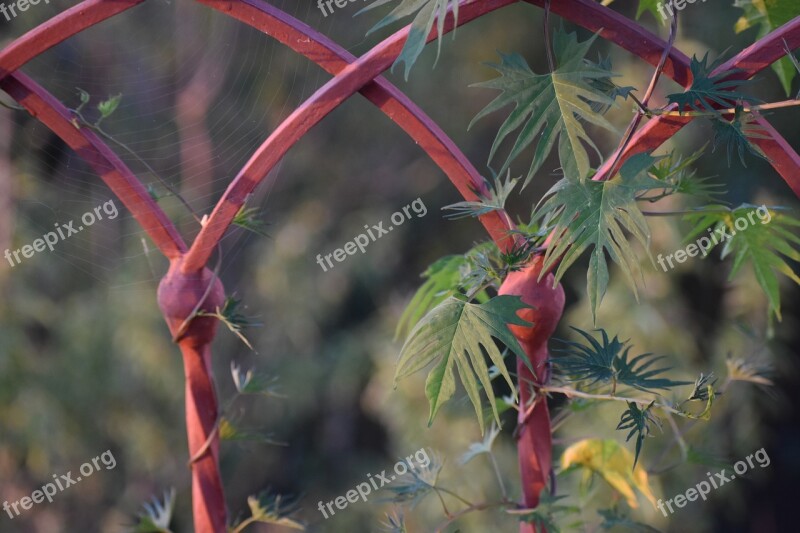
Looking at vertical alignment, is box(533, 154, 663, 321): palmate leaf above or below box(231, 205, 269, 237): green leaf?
below

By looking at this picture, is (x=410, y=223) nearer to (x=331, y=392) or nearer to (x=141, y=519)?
(x=331, y=392)

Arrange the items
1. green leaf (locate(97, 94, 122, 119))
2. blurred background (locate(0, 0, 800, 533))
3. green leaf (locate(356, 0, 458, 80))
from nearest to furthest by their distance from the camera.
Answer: green leaf (locate(356, 0, 458, 80))
green leaf (locate(97, 94, 122, 119))
blurred background (locate(0, 0, 800, 533))

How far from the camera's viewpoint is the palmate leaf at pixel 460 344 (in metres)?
0.39

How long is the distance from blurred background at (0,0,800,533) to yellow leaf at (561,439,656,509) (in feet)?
3.26

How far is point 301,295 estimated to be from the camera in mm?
2008

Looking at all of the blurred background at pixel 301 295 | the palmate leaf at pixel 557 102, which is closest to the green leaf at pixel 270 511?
the palmate leaf at pixel 557 102

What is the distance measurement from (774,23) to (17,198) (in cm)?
166

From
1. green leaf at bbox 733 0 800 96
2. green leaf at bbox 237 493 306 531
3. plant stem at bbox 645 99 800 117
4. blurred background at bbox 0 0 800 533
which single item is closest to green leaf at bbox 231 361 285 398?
green leaf at bbox 237 493 306 531

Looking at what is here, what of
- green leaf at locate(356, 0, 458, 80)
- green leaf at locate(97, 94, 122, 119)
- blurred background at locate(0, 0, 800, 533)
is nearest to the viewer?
green leaf at locate(356, 0, 458, 80)

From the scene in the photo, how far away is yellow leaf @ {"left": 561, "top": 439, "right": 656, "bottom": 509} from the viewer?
0.52 m

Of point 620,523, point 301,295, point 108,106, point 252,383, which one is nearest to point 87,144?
point 108,106

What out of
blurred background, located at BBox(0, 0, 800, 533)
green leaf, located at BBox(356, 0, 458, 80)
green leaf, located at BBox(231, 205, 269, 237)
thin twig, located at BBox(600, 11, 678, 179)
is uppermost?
blurred background, located at BBox(0, 0, 800, 533)

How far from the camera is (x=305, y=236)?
2.02 metres

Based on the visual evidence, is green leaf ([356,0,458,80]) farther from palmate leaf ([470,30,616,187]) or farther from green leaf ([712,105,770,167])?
green leaf ([712,105,770,167])
